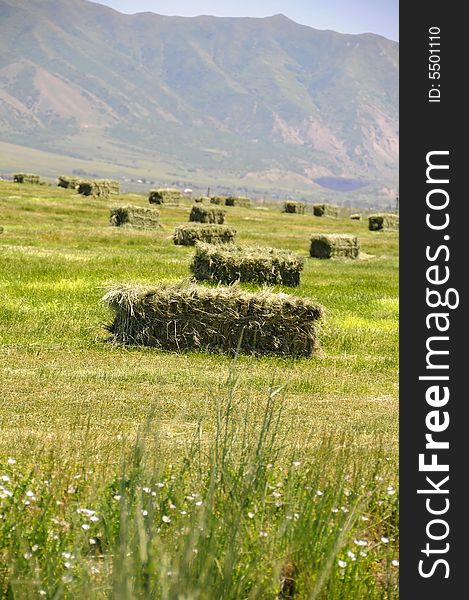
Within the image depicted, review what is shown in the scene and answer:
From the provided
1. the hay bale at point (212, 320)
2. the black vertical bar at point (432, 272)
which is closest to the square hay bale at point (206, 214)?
the hay bale at point (212, 320)

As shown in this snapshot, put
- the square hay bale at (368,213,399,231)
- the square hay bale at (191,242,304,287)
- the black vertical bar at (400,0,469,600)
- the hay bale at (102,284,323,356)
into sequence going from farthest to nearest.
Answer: the square hay bale at (368,213,399,231) < the square hay bale at (191,242,304,287) < the hay bale at (102,284,323,356) < the black vertical bar at (400,0,469,600)

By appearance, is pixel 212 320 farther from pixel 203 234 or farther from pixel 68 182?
pixel 68 182

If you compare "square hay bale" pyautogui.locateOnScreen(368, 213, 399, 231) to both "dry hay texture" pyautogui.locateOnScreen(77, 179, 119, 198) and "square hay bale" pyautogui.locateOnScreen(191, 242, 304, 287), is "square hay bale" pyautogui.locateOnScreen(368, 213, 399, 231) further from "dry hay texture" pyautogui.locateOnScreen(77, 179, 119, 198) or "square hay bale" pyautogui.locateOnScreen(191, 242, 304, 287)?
"square hay bale" pyautogui.locateOnScreen(191, 242, 304, 287)

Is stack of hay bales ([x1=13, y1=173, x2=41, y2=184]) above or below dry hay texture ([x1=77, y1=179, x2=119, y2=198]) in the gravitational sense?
above

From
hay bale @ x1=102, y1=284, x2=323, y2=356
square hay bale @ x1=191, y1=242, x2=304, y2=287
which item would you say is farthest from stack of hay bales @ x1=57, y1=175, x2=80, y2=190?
hay bale @ x1=102, y1=284, x2=323, y2=356

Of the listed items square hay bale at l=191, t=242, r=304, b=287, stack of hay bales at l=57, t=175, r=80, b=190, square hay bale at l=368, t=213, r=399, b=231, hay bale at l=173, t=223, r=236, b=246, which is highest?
stack of hay bales at l=57, t=175, r=80, b=190

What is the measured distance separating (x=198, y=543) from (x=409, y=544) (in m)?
1.51

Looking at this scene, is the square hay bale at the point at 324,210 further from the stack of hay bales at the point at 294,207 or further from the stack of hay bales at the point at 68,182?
the stack of hay bales at the point at 68,182

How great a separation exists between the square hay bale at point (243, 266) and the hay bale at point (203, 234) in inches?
334

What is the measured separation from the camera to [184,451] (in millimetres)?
9797

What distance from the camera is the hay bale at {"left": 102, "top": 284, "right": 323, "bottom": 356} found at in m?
17.4

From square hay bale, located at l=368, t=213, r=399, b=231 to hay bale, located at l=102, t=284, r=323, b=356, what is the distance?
129 ft

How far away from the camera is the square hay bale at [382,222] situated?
56.3m

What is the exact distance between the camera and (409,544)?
5148 mm
